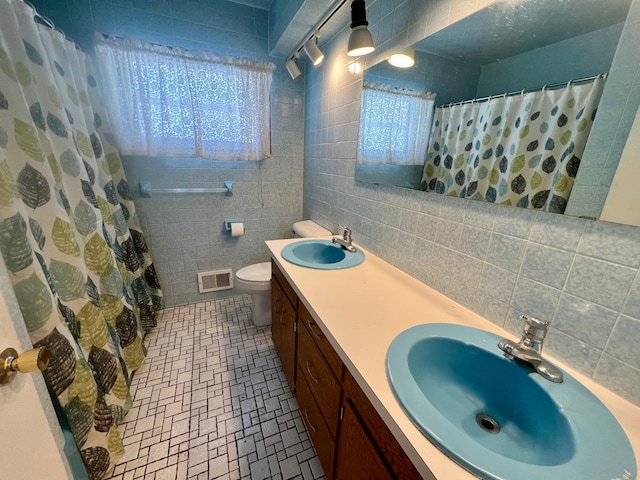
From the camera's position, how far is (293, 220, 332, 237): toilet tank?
6.34 feet

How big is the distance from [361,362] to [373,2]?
170 centimetres

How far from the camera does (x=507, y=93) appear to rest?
2.57ft

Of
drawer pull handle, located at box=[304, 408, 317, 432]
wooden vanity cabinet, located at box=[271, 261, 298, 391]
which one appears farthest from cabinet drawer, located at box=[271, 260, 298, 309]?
drawer pull handle, located at box=[304, 408, 317, 432]

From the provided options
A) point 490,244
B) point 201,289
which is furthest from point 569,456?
point 201,289

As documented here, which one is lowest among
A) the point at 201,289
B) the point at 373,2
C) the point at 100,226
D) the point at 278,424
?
the point at 278,424

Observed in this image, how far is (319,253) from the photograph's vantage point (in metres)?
1.65

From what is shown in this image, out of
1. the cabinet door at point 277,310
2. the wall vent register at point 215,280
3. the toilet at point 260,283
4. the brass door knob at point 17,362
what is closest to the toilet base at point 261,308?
the toilet at point 260,283

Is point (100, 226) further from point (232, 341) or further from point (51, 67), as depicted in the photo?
point (232, 341)

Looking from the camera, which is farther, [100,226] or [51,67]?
[100,226]

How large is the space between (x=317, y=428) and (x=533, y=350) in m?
0.86

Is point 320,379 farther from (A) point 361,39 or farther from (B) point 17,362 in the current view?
(A) point 361,39

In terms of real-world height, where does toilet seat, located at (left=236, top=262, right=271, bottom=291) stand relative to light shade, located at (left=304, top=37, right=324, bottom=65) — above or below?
below

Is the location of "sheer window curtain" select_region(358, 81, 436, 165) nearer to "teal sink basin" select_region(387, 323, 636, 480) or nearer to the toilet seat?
"teal sink basin" select_region(387, 323, 636, 480)

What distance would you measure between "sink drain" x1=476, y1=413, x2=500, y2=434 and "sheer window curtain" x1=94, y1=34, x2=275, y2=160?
210 cm
